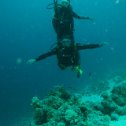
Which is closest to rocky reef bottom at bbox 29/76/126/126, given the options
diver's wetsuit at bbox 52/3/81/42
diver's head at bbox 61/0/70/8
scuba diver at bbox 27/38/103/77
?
scuba diver at bbox 27/38/103/77

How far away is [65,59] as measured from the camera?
10062 mm

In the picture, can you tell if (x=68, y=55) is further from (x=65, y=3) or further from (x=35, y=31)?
(x=35, y=31)

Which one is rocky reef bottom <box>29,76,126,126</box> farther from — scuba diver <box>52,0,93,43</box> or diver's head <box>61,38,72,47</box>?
scuba diver <box>52,0,93,43</box>

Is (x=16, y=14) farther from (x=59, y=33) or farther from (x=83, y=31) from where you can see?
(x=59, y=33)

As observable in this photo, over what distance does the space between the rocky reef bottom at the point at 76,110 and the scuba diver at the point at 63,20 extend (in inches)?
77.2

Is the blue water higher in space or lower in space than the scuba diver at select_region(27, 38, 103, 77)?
higher

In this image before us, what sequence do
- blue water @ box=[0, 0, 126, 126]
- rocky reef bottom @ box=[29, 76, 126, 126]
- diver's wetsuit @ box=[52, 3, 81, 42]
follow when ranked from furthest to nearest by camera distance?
blue water @ box=[0, 0, 126, 126]
diver's wetsuit @ box=[52, 3, 81, 42]
rocky reef bottom @ box=[29, 76, 126, 126]

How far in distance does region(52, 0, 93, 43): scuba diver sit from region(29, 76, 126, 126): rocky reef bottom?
6.44 feet

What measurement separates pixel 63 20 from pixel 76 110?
11.4 feet

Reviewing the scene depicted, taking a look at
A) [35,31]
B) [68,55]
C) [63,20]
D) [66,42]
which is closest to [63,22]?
[63,20]

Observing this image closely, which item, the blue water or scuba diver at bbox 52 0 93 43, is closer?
scuba diver at bbox 52 0 93 43

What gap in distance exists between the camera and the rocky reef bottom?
25.6 feet

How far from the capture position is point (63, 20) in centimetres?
1020

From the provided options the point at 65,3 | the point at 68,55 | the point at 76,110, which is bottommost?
the point at 76,110
